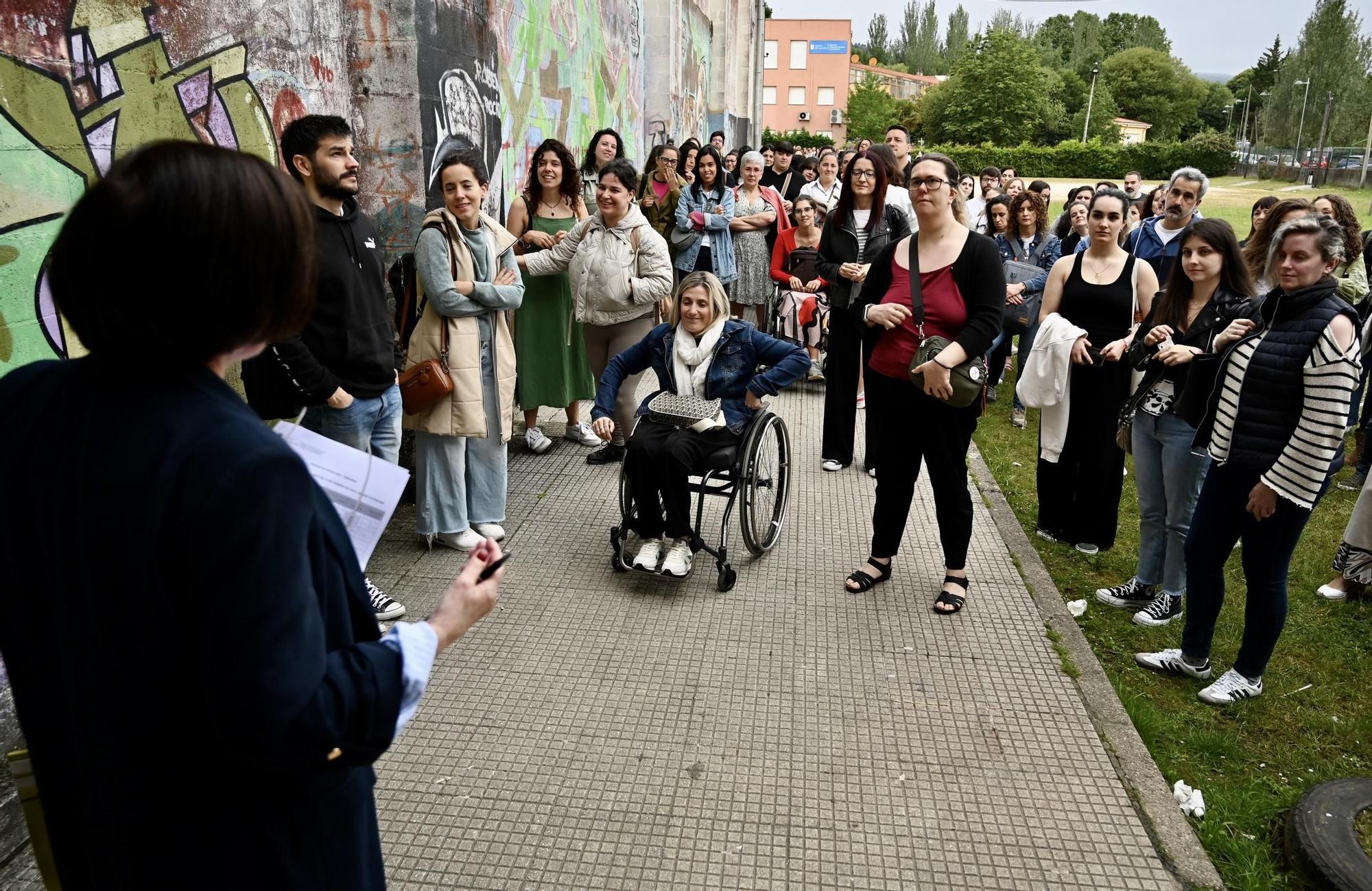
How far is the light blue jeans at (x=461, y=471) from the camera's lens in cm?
508

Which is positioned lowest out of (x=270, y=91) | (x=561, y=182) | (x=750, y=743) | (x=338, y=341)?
(x=750, y=743)

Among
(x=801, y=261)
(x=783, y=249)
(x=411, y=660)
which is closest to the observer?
(x=411, y=660)

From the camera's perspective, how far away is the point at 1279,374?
361 centimetres

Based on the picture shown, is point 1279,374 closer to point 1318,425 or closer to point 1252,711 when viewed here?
point 1318,425

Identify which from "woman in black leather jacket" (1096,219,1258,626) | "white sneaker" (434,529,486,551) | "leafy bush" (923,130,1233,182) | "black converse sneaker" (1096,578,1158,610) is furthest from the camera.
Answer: "leafy bush" (923,130,1233,182)

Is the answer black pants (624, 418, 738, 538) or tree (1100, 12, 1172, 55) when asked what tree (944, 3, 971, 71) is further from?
black pants (624, 418, 738, 538)

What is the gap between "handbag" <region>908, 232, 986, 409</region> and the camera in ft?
14.0

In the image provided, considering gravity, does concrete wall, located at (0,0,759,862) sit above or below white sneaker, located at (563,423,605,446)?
above

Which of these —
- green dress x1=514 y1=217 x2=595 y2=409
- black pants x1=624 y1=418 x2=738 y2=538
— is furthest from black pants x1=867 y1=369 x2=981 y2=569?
green dress x1=514 y1=217 x2=595 y2=409

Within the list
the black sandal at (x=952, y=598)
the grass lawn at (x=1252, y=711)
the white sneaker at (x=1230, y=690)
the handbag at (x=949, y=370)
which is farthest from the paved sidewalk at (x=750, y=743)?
the handbag at (x=949, y=370)

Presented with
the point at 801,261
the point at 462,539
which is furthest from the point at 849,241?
the point at 462,539

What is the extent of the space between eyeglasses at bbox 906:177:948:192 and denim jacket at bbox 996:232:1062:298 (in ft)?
11.3

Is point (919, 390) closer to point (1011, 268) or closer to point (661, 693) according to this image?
point (661, 693)

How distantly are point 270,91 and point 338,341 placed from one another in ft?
5.16
